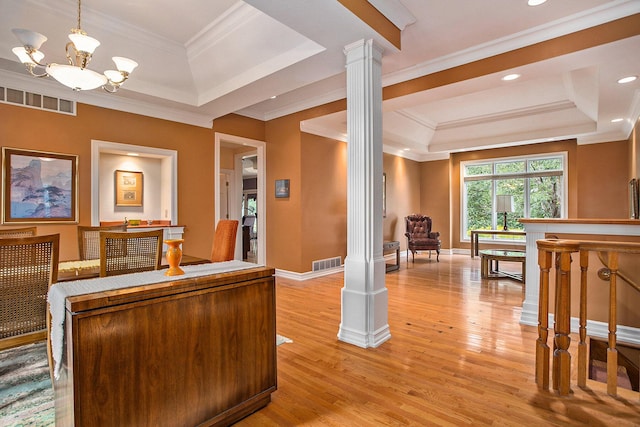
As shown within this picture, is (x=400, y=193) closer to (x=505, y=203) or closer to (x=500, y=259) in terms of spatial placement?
(x=505, y=203)

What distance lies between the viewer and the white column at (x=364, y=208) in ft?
9.17

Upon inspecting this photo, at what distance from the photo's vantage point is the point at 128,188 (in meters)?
4.69

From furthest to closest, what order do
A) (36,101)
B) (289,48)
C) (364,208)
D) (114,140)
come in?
(114,140) → (36,101) → (289,48) → (364,208)

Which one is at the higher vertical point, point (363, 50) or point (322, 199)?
point (363, 50)

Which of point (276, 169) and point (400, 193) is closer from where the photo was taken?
point (276, 169)

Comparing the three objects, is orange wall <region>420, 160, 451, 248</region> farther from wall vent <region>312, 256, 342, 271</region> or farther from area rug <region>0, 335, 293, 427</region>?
area rug <region>0, 335, 293, 427</region>

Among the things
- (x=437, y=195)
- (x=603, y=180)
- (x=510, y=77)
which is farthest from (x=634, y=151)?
(x=437, y=195)

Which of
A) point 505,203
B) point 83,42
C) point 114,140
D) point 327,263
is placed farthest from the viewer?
point 505,203

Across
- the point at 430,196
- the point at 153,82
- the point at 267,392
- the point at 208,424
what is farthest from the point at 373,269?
the point at 430,196

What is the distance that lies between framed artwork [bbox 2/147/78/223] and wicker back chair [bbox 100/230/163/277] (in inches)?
92.8

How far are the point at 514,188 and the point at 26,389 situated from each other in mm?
9079

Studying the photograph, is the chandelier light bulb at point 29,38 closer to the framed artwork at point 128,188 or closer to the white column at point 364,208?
the white column at point 364,208

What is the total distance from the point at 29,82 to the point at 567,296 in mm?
5477

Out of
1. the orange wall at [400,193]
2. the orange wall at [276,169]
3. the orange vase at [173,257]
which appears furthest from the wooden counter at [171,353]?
the orange wall at [400,193]
